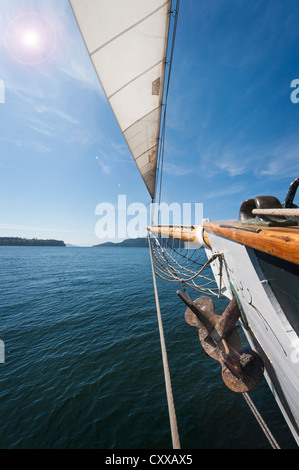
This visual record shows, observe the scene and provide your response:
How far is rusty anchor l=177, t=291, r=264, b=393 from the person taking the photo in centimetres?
353

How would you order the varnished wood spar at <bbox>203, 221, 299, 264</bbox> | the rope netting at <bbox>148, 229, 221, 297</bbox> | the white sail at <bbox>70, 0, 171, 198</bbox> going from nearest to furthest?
the varnished wood spar at <bbox>203, 221, 299, 264</bbox>
the white sail at <bbox>70, 0, 171, 198</bbox>
the rope netting at <bbox>148, 229, 221, 297</bbox>

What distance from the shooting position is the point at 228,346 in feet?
13.6

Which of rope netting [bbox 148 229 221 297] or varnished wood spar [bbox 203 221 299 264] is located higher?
varnished wood spar [bbox 203 221 299 264]

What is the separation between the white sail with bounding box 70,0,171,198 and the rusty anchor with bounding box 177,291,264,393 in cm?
642

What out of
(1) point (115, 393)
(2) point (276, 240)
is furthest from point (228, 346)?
(1) point (115, 393)

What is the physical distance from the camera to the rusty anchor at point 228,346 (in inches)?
139

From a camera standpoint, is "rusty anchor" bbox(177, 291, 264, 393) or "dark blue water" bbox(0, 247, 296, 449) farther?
"dark blue water" bbox(0, 247, 296, 449)

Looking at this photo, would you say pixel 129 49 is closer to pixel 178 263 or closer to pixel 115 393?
pixel 178 263

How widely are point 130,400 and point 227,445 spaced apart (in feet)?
10.6

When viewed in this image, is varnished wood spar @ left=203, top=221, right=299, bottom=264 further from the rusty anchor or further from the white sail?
the white sail

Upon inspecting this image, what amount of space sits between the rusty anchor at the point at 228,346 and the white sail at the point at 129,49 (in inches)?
253

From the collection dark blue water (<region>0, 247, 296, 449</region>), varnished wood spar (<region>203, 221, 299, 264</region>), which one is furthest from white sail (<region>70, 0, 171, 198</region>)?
dark blue water (<region>0, 247, 296, 449</region>)

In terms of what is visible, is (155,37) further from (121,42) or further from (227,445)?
(227,445)
